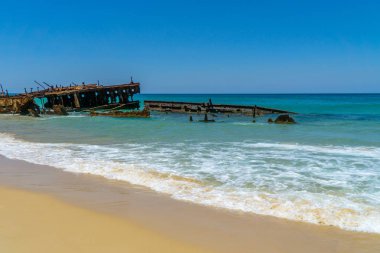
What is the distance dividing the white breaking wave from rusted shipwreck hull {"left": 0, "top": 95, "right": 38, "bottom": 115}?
77.7 ft

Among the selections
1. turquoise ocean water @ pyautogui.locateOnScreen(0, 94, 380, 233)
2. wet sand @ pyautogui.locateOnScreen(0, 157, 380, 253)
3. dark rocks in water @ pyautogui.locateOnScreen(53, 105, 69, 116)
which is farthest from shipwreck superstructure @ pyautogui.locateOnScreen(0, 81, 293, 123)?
wet sand @ pyautogui.locateOnScreen(0, 157, 380, 253)

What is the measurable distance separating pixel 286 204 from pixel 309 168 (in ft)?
12.2

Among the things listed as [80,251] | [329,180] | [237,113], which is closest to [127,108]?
[237,113]

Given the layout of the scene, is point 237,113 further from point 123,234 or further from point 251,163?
point 123,234

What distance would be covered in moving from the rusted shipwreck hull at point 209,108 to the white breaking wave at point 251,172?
19434mm

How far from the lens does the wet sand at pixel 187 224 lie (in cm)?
500

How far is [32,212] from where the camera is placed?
6238mm

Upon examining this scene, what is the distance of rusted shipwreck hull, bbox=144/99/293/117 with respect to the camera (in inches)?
1358

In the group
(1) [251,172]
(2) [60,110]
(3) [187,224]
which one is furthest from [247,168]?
(2) [60,110]

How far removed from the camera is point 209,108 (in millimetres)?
37094

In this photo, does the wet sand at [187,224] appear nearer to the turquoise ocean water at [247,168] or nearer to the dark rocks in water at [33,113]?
→ the turquoise ocean water at [247,168]

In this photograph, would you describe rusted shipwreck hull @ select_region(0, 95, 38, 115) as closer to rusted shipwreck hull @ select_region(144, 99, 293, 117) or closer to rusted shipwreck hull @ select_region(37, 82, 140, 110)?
rusted shipwreck hull @ select_region(37, 82, 140, 110)

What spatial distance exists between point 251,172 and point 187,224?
4.20m

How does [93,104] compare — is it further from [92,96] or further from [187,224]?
[187,224]
